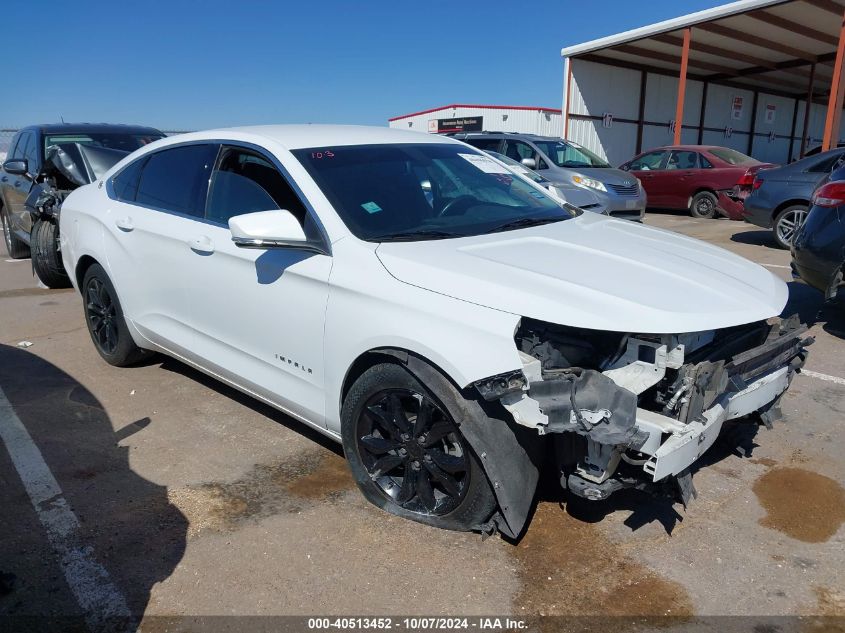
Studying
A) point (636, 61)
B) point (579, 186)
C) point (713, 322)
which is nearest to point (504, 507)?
point (713, 322)

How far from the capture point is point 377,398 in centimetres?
291

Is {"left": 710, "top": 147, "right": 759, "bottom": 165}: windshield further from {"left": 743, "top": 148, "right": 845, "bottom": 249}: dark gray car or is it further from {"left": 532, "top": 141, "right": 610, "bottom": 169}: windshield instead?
{"left": 743, "top": 148, "right": 845, "bottom": 249}: dark gray car

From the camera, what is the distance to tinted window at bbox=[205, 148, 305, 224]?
3.44 metres

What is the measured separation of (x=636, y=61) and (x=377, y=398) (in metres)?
23.2

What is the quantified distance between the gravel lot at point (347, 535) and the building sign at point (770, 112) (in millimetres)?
30420

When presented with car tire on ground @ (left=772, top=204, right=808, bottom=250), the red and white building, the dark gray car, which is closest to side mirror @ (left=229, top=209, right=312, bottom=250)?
the dark gray car

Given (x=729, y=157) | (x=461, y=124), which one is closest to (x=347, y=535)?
(x=729, y=157)

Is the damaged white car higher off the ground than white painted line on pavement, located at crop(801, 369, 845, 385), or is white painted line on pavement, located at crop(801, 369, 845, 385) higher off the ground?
the damaged white car

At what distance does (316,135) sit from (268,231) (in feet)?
3.08

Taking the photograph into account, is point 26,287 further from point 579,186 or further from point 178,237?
point 579,186

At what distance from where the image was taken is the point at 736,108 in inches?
1129

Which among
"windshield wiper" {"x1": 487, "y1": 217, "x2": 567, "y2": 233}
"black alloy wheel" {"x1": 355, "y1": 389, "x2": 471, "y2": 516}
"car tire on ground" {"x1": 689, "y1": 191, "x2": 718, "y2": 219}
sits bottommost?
"car tire on ground" {"x1": 689, "y1": 191, "x2": 718, "y2": 219}

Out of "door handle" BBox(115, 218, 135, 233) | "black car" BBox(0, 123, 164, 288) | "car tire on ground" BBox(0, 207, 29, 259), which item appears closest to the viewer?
"door handle" BBox(115, 218, 135, 233)

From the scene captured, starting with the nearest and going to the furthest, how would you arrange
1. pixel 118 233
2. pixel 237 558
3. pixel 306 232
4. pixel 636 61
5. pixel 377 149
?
pixel 237 558, pixel 306 232, pixel 377 149, pixel 118 233, pixel 636 61
